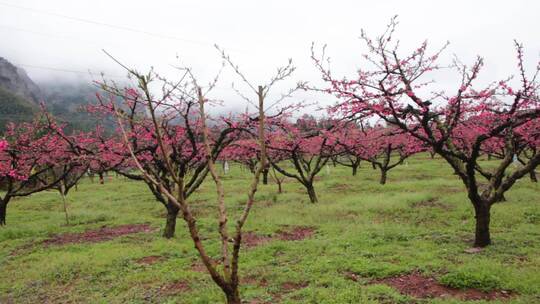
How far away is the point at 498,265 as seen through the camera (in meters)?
8.64

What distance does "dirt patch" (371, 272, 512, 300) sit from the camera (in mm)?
7242

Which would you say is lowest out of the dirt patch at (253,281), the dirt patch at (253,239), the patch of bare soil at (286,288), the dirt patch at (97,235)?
the dirt patch at (97,235)

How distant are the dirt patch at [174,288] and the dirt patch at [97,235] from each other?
24.5 feet

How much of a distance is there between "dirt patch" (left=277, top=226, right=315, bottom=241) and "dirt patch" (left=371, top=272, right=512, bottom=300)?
527 centimetres

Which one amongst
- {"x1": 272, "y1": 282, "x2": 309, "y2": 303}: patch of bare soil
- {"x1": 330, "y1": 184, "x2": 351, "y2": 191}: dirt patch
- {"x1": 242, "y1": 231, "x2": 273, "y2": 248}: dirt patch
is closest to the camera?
{"x1": 272, "y1": 282, "x2": 309, "y2": 303}: patch of bare soil

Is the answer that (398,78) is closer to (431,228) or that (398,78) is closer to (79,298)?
(431,228)

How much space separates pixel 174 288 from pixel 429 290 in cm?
583

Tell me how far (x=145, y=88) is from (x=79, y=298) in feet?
23.7

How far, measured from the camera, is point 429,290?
7641 millimetres

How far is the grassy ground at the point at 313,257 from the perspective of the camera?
314 inches

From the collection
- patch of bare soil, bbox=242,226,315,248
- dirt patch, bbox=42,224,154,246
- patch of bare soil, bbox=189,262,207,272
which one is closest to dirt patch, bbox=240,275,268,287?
patch of bare soil, bbox=189,262,207,272

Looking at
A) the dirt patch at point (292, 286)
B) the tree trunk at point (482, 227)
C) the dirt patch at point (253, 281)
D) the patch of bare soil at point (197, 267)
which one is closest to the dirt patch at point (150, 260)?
the patch of bare soil at point (197, 267)

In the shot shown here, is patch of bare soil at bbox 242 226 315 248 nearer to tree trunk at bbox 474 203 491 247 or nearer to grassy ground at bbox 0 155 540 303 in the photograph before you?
grassy ground at bbox 0 155 540 303

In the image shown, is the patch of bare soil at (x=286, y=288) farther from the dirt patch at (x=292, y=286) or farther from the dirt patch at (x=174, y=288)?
the dirt patch at (x=174, y=288)
